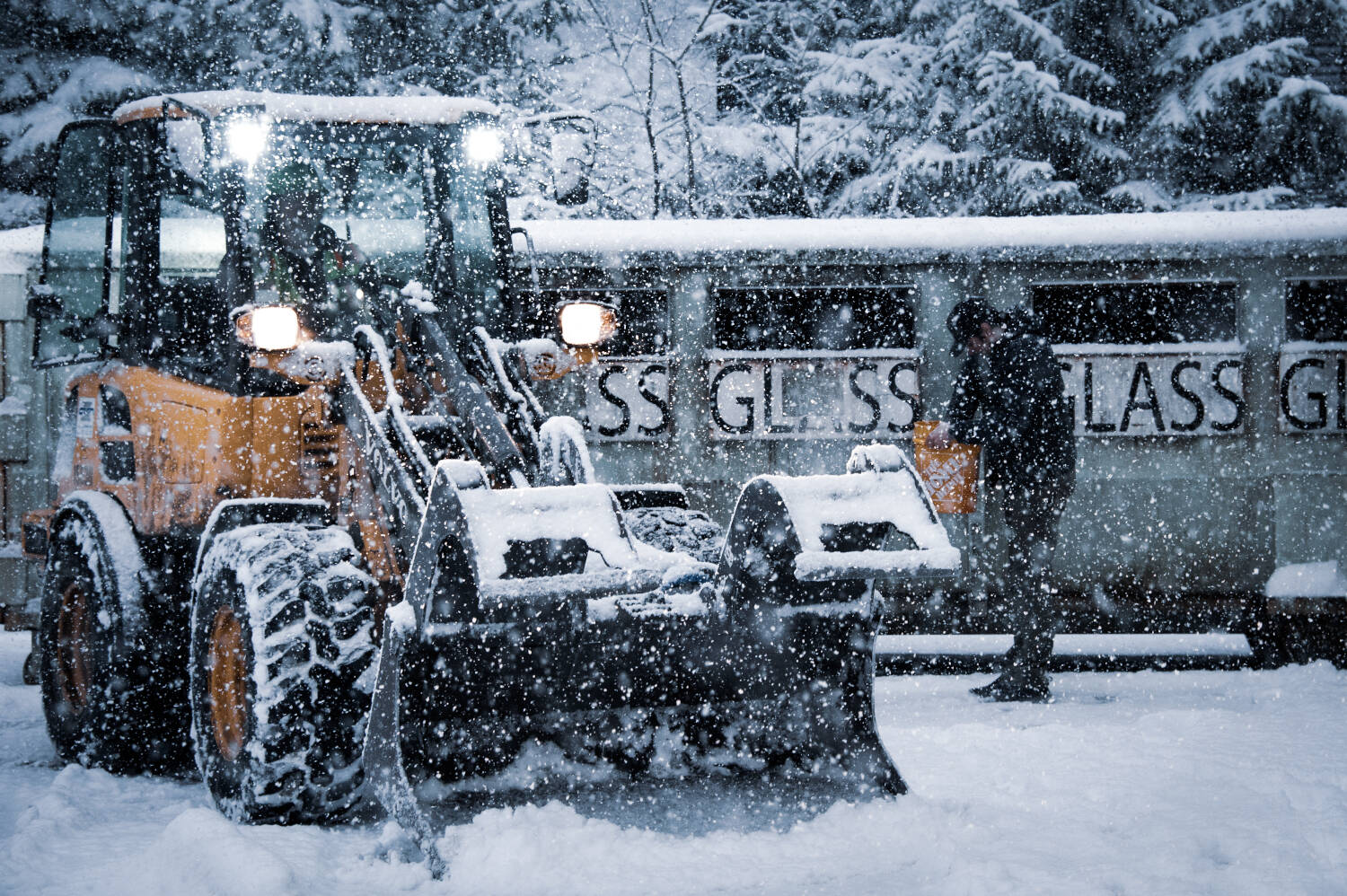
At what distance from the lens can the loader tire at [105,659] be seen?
16.1 feet

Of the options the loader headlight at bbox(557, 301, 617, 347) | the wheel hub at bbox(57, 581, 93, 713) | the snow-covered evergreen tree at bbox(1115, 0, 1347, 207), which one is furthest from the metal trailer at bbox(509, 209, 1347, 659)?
the snow-covered evergreen tree at bbox(1115, 0, 1347, 207)

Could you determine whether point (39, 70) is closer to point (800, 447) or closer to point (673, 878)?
point (800, 447)

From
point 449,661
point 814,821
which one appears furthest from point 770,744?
point 449,661

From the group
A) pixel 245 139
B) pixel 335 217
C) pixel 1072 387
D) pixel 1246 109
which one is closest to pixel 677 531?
pixel 335 217

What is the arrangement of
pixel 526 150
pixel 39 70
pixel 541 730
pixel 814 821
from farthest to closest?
pixel 39 70 < pixel 526 150 < pixel 541 730 < pixel 814 821

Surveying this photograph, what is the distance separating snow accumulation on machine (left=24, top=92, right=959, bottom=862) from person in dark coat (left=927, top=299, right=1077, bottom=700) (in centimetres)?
195

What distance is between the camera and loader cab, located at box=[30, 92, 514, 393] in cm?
478

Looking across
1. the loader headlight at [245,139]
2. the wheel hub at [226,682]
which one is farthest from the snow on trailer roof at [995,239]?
the wheel hub at [226,682]

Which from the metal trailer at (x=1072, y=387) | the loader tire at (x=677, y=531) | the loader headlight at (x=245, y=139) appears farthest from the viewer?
the metal trailer at (x=1072, y=387)

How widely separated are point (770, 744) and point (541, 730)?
0.79m

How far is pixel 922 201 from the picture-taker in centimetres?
1591

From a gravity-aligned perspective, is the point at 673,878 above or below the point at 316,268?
below

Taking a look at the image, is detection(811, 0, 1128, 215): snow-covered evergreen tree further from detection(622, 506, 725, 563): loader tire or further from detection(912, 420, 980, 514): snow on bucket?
detection(622, 506, 725, 563): loader tire

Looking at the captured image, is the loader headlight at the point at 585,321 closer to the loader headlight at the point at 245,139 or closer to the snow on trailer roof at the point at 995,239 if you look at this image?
the loader headlight at the point at 245,139
